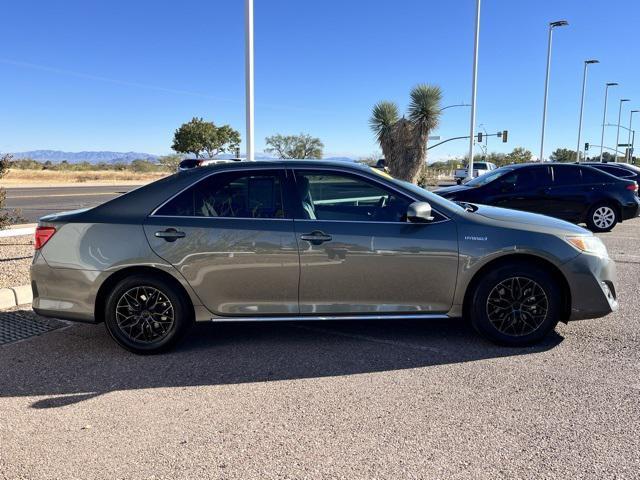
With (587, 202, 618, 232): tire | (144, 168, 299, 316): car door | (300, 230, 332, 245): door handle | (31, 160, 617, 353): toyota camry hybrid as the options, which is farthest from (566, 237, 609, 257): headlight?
(587, 202, 618, 232): tire

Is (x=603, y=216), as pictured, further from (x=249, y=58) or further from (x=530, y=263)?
(x=530, y=263)

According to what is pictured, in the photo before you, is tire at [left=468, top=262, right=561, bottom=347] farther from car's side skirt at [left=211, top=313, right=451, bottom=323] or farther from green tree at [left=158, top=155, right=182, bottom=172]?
green tree at [left=158, top=155, right=182, bottom=172]

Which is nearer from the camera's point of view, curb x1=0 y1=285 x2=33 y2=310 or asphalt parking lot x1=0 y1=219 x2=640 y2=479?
asphalt parking lot x1=0 y1=219 x2=640 y2=479

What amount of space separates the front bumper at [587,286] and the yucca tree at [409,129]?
18996mm

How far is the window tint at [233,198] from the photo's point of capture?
446 centimetres

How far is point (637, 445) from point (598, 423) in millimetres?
281

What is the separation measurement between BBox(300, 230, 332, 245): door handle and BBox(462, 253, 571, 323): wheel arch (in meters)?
1.27

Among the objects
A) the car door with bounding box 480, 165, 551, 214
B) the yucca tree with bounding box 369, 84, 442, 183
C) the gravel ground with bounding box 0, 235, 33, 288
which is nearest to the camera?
the gravel ground with bounding box 0, 235, 33, 288

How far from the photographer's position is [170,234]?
171 inches

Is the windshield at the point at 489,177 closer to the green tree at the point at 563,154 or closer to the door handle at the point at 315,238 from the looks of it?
the door handle at the point at 315,238

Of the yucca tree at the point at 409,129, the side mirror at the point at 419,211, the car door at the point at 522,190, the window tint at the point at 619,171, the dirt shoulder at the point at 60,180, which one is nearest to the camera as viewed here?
the side mirror at the point at 419,211

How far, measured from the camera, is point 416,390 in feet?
12.3

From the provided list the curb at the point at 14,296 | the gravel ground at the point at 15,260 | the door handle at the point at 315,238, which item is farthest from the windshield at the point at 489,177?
the curb at the point at 14,296

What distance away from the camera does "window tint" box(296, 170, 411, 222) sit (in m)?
4.50
